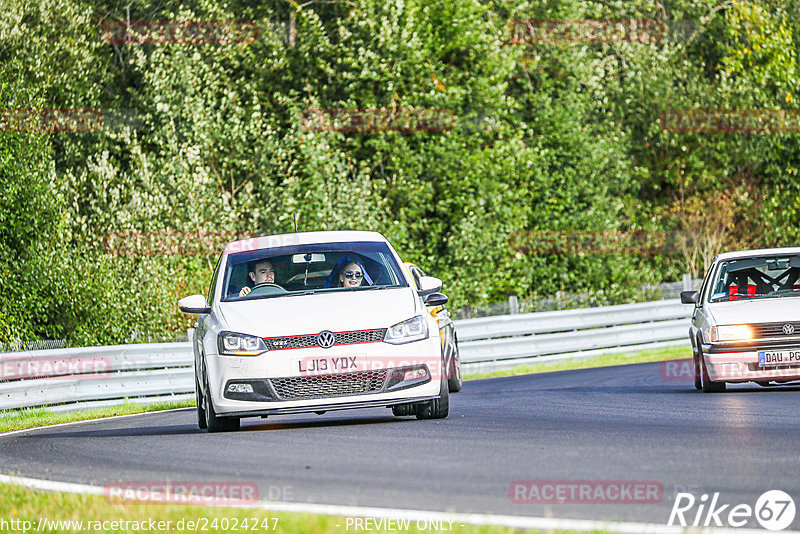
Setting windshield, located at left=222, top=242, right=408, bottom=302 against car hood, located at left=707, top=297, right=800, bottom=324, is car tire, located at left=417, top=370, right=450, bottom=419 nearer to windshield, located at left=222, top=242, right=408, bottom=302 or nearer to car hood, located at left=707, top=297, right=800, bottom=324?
windshield, located at left=222, top=242, right=408, bottom=302

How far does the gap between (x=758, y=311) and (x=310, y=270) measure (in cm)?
489

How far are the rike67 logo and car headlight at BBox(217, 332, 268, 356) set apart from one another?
4.85 meters

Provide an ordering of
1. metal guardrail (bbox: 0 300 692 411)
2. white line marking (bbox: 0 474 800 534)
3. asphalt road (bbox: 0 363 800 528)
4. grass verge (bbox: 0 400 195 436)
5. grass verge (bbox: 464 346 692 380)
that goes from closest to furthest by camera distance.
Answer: white line marking (bbox: 0 474 800 534), asphalt road (bbox: 0 363 800 528), grass verge (bbox: 0 400 195 436), metal guardrail (bbox: 0 300 692 411), grass verge (bbox: 464 346 692 380)

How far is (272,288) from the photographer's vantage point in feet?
39.4

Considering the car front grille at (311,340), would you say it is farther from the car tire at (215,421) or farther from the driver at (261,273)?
the driver at (261,273)

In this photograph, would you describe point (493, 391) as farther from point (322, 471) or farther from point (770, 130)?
point (770, 130)

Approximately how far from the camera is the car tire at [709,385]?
14.5 metres

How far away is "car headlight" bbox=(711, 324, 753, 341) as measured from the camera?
14156 millimetres

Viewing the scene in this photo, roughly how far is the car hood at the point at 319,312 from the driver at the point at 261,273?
555mm

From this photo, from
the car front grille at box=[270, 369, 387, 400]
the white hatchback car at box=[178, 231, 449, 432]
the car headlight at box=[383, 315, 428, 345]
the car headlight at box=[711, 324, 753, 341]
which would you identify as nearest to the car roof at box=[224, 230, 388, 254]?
the white hatchback car at box=[178, 231, 449, 432]

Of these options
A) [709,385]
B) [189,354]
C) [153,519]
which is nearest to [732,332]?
[709,385]

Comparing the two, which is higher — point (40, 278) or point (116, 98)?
point (116, 98)

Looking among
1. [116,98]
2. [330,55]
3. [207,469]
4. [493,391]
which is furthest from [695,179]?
[207,469]

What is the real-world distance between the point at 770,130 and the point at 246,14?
51.3 ft
